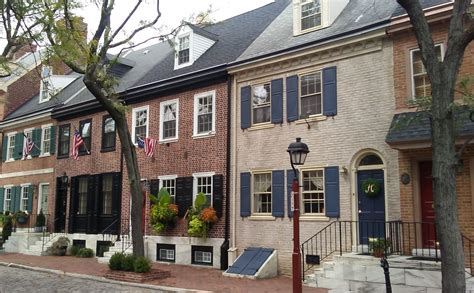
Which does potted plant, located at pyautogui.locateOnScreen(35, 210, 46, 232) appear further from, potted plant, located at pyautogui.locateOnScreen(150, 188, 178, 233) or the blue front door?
the blue front door

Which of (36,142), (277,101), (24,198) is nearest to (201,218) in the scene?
(277,101)

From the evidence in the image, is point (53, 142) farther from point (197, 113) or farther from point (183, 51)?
point (197, 113)

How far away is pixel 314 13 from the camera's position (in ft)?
54.0

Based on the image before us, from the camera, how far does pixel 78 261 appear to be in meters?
19.5

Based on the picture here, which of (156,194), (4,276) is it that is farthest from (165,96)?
(4,276)

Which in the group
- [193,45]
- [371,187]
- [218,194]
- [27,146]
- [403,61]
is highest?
[193,45]

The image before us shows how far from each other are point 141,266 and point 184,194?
4.72 metres

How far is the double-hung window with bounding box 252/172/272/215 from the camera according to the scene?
52.9ft

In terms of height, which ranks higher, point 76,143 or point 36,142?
point 36,142

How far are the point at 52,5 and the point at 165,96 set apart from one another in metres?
6.93

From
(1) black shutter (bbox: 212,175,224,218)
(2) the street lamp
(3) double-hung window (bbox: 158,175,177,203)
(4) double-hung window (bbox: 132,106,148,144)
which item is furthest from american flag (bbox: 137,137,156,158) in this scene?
(2) the street lamp

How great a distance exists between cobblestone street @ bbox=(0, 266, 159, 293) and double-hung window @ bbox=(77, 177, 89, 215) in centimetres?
672

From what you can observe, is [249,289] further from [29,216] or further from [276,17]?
[29,216]

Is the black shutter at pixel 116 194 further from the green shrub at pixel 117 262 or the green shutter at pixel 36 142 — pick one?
the green shutter at pixel 36 142
